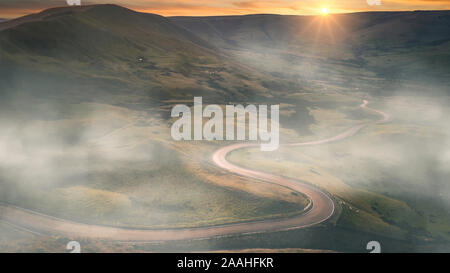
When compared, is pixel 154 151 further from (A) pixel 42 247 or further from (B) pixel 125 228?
(A) pixel 42 247

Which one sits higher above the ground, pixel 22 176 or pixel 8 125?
pixel 8 125

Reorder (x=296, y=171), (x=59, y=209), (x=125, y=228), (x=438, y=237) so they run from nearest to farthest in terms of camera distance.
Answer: (x=125, y=228) < (x=59, y=209) < (x=438, y=237) < (x=296, y=171)

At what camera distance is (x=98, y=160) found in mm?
147500

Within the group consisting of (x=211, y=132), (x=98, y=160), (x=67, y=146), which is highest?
(x=211, y=132)

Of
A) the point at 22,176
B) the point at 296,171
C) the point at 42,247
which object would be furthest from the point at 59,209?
the point at 296,171

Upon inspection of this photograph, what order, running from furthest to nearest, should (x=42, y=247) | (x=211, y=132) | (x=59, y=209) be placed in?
(x=211, y=132) → (x=59, y=209) → (x=42, y=247)

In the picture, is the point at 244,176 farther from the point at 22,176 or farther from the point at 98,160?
the point at 22,176

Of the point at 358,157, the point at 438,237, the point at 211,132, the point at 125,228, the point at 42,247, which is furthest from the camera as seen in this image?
the point at 211,132

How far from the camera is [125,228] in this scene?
9988 cm

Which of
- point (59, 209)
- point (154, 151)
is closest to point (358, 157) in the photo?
point (154, 151)

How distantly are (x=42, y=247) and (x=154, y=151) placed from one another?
7273cm

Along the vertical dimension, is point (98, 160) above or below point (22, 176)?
above

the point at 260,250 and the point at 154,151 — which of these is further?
the point at 154,151

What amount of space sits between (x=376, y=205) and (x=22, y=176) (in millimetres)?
130769
